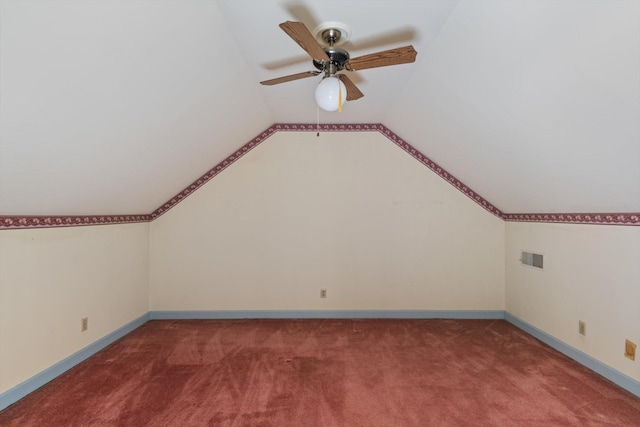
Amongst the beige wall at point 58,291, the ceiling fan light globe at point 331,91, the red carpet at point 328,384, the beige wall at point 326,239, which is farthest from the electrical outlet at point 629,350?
the beige wall at point 58,291

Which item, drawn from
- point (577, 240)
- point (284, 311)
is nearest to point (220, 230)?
point (284, 311)

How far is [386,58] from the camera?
173 cm

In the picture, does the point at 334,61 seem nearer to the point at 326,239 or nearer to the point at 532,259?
the point at 326,239

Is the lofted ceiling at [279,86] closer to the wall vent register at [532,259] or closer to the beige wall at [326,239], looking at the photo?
the wall vent register at [532,259]

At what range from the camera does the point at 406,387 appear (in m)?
2.48

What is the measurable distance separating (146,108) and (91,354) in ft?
7.65

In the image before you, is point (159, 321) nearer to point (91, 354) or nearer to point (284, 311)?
point (91, 354)

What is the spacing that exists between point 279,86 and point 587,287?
3.13 m

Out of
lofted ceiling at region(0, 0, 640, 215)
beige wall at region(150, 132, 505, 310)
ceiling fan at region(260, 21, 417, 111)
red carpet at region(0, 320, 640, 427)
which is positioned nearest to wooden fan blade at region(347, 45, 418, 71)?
ceiling fan at region(260, 21, 417, 111)

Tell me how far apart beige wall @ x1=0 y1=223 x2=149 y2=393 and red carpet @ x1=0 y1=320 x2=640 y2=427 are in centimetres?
24

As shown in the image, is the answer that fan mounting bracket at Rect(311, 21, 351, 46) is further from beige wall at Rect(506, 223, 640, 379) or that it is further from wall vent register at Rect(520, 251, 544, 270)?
wall vent register at Rect(520, 251, 544, 270)

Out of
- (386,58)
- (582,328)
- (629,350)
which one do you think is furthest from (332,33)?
(582,328)

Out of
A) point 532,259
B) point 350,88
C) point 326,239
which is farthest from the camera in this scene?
point 326,239

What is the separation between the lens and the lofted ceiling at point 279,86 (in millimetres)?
1459
